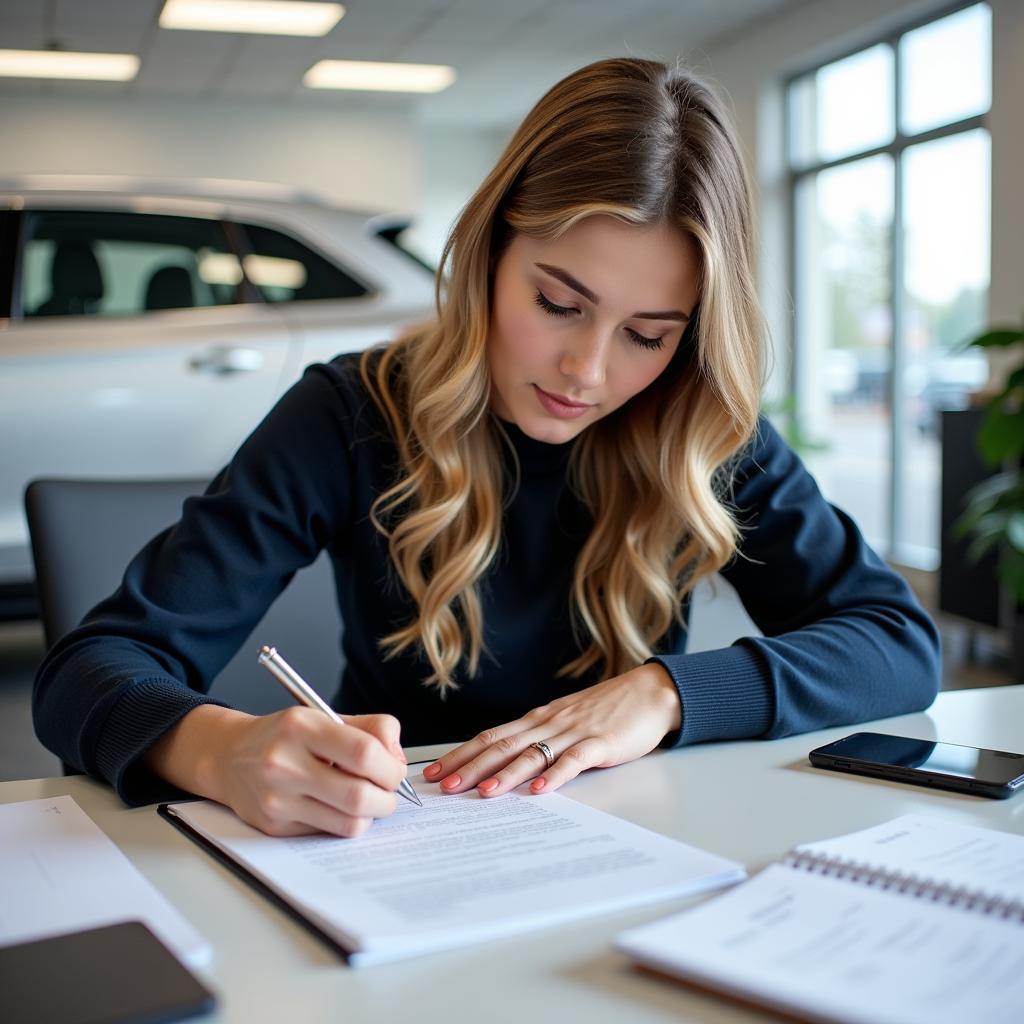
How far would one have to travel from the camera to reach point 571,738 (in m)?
0.97

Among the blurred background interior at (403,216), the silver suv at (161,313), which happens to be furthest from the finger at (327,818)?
the silver suv at (161,313)

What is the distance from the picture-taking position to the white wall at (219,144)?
8047 mm

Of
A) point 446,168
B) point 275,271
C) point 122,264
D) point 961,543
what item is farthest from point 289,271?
point 446,168

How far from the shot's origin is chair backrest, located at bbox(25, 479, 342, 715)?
1301 millimetres

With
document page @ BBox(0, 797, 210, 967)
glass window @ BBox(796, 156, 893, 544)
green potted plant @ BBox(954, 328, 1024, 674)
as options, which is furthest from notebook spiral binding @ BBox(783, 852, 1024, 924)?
glass window @ BBox(796, 156, 893, 544)

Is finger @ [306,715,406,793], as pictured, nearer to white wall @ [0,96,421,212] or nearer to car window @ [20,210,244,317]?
car window @ [20,210,244,317]

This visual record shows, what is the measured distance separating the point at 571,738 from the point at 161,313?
8.81 feet

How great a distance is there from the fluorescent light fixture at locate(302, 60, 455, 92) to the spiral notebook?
24.9 ft

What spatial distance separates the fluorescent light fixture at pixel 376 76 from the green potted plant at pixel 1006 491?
5.10 metres

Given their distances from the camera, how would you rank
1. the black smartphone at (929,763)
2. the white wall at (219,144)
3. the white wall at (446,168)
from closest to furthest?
1. the black smartphone at (929,763)
2. the white wall at (219,144)
3. the white wall at (446,168)

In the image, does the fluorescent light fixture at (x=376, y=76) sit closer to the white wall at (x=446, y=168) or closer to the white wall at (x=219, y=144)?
the white wall at (x=219, y=144)

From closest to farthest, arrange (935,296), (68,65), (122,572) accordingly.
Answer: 1. (122,572)
2. (935,296)
3. (68,65)

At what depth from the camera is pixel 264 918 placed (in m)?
0.67

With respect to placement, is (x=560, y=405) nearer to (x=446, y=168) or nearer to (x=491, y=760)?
(x=491, y=760)
